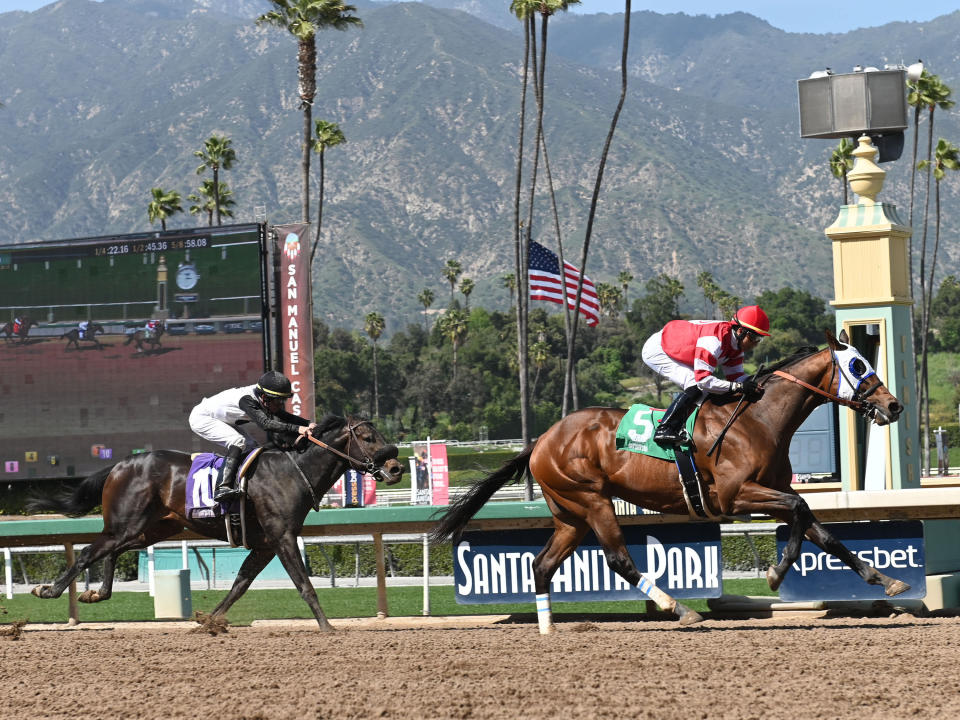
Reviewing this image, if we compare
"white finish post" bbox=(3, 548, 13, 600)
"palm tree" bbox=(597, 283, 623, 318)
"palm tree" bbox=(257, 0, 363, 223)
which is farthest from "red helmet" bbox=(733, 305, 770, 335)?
"palm tree" bbox=(597, 283, 623, 318)

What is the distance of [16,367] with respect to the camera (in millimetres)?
22609

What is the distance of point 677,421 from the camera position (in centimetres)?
840

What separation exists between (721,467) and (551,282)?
18699 mm

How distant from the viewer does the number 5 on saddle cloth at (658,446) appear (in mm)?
8398

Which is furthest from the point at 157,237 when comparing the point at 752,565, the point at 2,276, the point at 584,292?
the point at 752,565

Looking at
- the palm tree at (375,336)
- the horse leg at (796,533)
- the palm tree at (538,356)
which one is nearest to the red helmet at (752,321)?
the horse leg at (796,533)

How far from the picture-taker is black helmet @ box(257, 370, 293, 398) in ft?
31.9

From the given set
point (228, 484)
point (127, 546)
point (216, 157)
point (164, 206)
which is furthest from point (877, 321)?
point (216, 157)

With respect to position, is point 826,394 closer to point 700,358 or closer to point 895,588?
point 700,358

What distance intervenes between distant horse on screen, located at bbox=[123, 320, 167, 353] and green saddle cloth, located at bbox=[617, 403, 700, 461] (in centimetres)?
1513

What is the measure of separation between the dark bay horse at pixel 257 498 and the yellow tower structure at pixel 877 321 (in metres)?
5.16

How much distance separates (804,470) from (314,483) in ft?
54.7

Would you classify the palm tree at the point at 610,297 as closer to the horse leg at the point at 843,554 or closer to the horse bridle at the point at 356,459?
the horse bridle at the point at 356,459

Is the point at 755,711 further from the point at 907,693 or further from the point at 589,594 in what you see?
the point at 589,594
